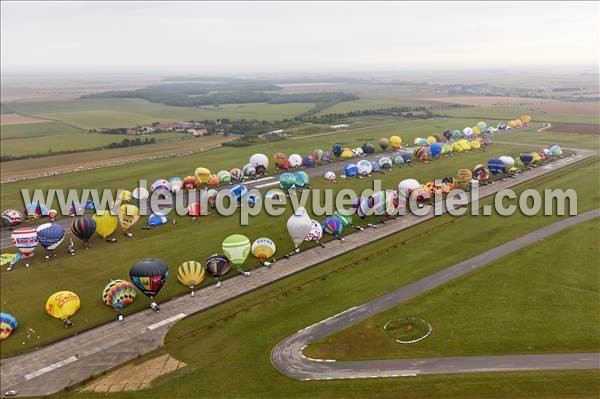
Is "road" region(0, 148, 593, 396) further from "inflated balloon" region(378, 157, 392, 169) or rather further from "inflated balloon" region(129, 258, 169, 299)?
"inflated balloon" region(378, 157, 392, 169)

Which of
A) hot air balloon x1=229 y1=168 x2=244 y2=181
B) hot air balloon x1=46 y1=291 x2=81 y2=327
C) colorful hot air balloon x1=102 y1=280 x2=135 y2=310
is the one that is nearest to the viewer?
hot air balloon x1=46 y1=291 x2=81 y2=327

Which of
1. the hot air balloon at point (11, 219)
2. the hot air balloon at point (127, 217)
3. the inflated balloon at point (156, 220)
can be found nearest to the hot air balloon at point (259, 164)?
the inflated balloon at point (156, 220)

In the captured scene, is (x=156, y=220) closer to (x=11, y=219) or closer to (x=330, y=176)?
(x=11, y=219)

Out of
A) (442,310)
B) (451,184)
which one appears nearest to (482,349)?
(442,310)

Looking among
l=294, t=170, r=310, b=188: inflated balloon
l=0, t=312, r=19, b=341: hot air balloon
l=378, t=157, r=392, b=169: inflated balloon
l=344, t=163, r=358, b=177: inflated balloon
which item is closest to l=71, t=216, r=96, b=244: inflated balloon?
l=0, t=312, r=19, b=341: hot air balloon

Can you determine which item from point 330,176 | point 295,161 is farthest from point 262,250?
point 295,161

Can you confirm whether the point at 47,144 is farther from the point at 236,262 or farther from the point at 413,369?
the point at 413,369

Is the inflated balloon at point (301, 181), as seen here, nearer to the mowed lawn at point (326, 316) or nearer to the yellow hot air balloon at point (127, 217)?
the mowed lawn at point (326, 316)
